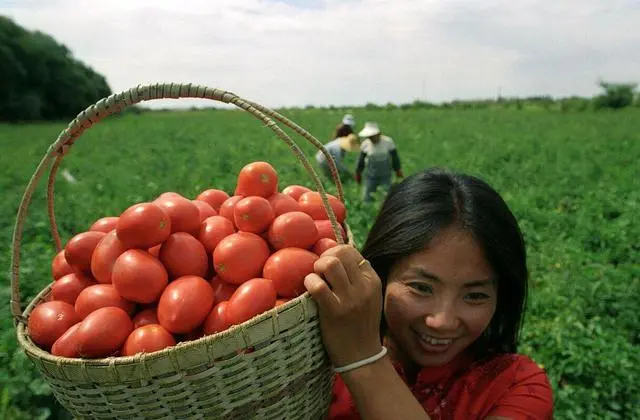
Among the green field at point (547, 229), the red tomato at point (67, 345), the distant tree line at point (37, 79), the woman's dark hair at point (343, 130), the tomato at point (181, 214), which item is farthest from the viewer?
the distant tree line at point (37, 79)

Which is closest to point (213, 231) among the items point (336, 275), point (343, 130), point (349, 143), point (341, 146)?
point (336, 275)

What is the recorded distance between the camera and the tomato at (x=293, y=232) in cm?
130

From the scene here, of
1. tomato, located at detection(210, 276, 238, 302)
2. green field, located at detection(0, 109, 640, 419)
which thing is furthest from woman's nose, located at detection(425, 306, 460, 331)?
green field, located at detection(0, 109, 640, 419)

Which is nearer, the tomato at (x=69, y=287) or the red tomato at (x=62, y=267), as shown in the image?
the tomato at (x=69, y=287)

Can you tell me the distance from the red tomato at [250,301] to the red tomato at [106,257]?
32 cm

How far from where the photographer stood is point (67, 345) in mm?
1138

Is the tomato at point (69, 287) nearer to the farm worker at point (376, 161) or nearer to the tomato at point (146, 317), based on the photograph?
the tomato at point (146, 317)

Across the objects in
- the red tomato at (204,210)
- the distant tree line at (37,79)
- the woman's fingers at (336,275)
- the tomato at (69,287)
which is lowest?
the tomato at (69,287)

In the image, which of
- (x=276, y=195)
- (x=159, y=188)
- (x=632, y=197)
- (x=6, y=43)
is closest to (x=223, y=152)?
(x=159, y=188)

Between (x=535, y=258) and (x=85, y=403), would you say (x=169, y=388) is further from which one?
(x=535, y=258)

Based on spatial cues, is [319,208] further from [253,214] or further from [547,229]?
[547,229]

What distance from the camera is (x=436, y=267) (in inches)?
56.5

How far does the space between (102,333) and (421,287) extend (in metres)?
0.78

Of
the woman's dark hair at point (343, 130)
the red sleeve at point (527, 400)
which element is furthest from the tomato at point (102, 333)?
the woman's dark hair at point (343, 130)
